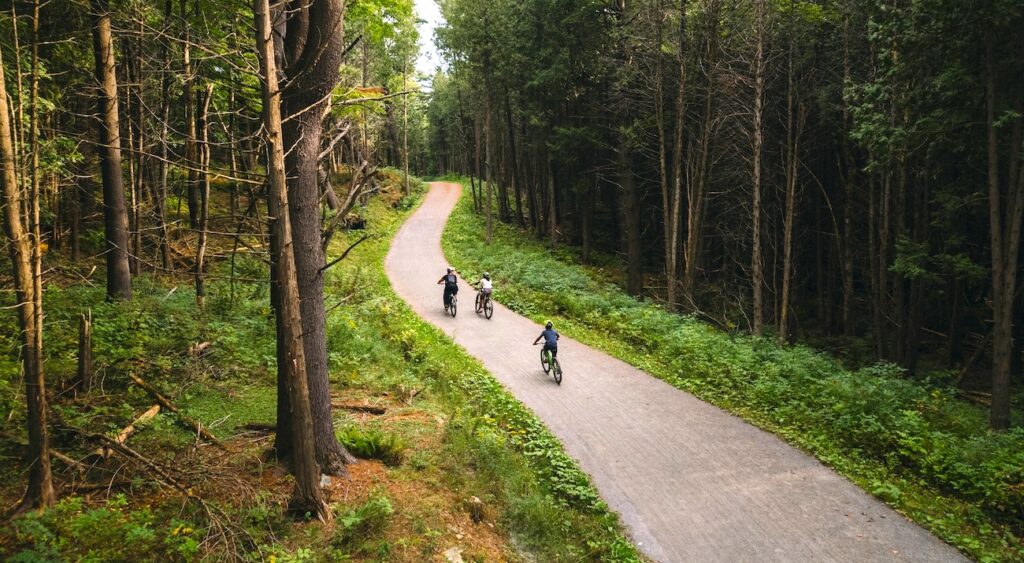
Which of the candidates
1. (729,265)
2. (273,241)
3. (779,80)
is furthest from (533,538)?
(729,265)

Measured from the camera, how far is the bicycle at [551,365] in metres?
12.9

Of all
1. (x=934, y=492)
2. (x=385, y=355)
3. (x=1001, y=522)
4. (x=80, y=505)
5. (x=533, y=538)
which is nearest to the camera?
(x=80, y=505)

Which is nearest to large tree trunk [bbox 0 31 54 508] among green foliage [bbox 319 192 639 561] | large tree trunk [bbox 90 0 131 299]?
green foliage [bbox 319 192 639 561]

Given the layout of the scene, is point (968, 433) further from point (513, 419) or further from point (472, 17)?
point (472, 17)

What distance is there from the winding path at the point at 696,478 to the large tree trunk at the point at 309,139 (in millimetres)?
5170

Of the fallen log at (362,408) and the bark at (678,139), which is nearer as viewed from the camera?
the fallen log at (362,408)

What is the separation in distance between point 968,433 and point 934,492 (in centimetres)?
263

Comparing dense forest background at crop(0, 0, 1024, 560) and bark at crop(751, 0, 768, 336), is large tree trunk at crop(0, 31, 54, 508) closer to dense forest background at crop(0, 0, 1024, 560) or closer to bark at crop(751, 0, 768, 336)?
dense forest background at crop(0, 0, 1024, 560)

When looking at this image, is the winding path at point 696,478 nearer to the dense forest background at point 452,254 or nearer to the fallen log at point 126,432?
the dense forest background at point 452,254

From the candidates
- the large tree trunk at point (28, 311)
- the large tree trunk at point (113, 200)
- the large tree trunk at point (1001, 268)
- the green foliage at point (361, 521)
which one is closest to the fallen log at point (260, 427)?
the green foliage at point (361, 521)

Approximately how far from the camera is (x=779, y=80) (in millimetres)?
19500

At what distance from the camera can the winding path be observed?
7164 millimetres

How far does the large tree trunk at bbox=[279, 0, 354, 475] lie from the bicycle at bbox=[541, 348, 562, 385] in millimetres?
7386

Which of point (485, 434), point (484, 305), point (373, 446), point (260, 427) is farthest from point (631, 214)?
point (260, 427)
